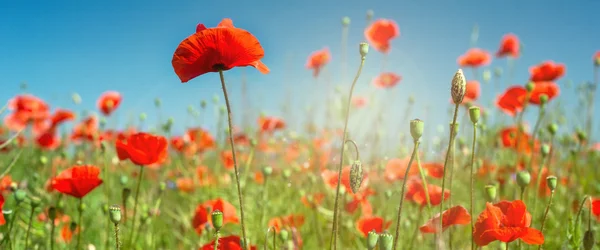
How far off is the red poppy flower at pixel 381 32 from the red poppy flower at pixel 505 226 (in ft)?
6.23

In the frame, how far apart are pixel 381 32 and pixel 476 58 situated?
1153mm

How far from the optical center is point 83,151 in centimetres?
420

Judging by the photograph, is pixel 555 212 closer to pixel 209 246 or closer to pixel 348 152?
pixel 348 152

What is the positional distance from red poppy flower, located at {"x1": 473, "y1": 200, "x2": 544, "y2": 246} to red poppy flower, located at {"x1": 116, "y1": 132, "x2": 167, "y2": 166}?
1.00m

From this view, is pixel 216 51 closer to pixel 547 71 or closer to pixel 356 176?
pixel 356 176

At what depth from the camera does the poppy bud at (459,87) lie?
1097 millimetres

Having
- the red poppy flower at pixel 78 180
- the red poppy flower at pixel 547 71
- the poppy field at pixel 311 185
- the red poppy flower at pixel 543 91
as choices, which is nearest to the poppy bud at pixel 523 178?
the poppy field at pixel 311 185

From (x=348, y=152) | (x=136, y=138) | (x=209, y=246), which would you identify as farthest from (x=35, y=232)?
(x=348, y=152)

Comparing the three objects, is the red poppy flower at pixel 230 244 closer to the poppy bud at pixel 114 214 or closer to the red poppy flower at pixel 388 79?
the poppy bud at pixel 114 214

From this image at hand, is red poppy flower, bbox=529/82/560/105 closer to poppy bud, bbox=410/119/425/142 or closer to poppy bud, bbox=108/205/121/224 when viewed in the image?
poppy bud, bbox=410/119/425/142

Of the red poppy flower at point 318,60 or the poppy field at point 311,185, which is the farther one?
the red poppy flower at point 318,60

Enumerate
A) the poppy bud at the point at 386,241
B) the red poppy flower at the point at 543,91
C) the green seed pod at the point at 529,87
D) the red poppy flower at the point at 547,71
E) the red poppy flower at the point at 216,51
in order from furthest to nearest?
the red poppy flower at the point at 547,71 < the red poppy flower at the point at 543,91 < the green seed pod at the point at 529,87 < the red poppy flower at the point at 216,51 < the poppy bud at the point at 386,241

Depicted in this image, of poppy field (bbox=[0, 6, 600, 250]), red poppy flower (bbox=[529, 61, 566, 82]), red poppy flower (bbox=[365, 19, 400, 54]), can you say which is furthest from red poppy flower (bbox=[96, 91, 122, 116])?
red poppy flower (bbox=[529, 61, 566, 82])

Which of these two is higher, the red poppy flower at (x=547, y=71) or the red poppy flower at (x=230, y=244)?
the red poppy flower at (x=547, y=71)
